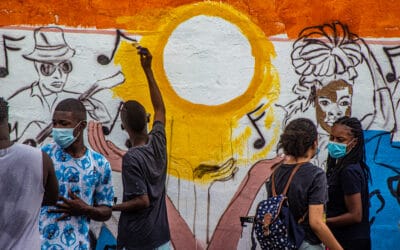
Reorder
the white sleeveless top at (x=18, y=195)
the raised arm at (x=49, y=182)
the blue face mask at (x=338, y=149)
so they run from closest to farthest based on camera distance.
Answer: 1. the white sleeveless top at (x=18, y=195)
2. the raised arm at (x=49, y=182)
3. the blue face mask at (x=338, y=149)

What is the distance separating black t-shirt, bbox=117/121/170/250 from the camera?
5.31m

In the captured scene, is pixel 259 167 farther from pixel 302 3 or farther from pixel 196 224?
pixel 302 3

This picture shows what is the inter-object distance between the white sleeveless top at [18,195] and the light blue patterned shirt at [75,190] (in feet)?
1.59

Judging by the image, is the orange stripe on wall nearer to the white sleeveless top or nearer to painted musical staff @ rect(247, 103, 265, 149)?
painted musical staff @ rect(247, 103, 265, 149)

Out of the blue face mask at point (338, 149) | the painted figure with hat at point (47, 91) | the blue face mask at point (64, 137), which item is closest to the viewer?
the blue face mask at point (64, 137)

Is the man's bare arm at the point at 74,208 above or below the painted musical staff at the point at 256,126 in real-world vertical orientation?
below

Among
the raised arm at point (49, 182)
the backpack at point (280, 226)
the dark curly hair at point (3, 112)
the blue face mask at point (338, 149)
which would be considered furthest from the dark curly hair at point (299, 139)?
the dark curly hair at point (3, 112)

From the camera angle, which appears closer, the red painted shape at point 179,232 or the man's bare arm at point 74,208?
the man's bare arm at point 74,208

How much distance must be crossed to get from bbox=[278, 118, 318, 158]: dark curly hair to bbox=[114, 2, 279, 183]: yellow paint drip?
1847mm

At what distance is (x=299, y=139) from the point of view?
506 centimetres

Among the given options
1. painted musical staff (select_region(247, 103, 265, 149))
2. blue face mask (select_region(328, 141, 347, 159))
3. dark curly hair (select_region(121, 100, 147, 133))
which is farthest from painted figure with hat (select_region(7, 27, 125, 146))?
blue face mask (select_region(328, 141, 347, 159))

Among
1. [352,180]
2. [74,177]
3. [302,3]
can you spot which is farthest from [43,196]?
[302,3]

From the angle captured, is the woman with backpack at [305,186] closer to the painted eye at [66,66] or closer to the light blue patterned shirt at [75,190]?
the light blue patterned shirt at [75,190]

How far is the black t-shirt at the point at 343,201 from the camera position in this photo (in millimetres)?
Answer: 5676
